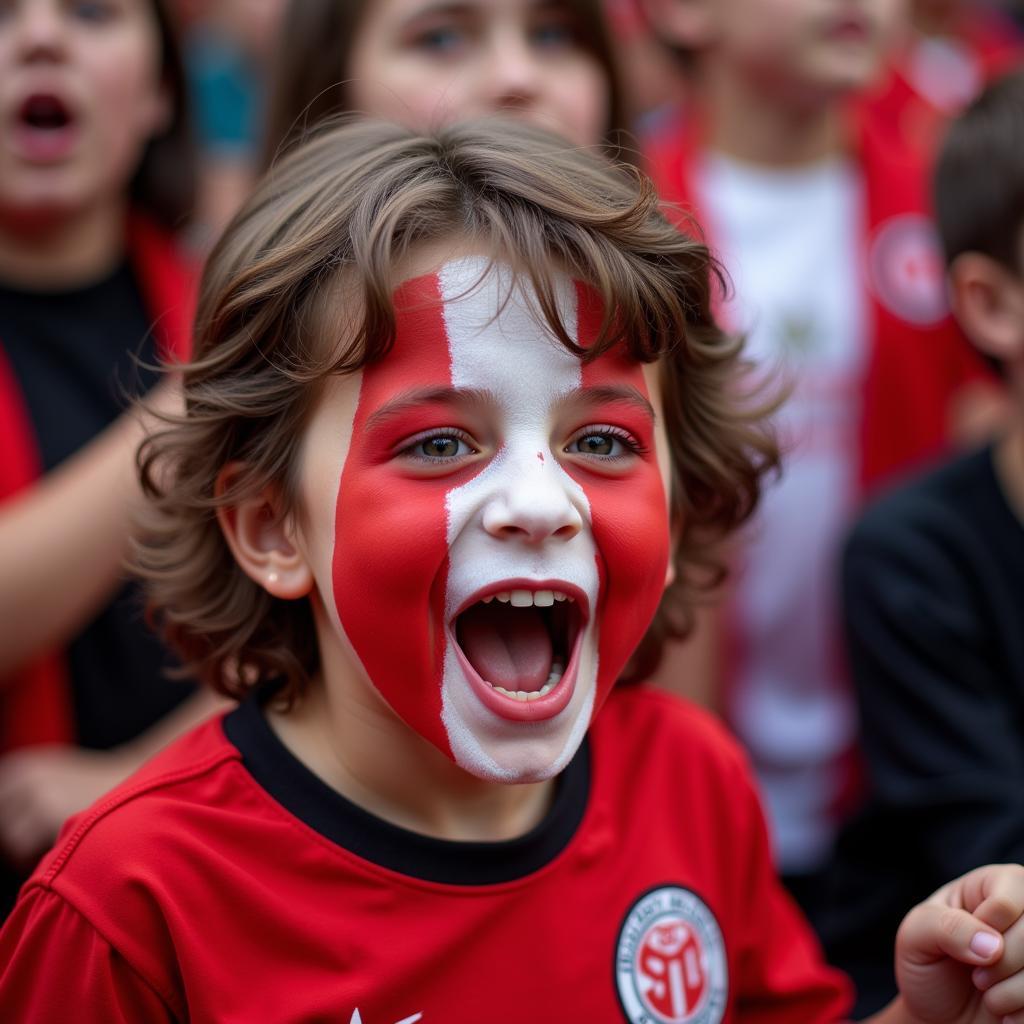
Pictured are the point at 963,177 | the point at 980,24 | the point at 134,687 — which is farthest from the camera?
the point at 980,24

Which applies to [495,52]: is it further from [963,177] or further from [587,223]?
[587,223]

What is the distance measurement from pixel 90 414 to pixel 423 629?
4.13ft

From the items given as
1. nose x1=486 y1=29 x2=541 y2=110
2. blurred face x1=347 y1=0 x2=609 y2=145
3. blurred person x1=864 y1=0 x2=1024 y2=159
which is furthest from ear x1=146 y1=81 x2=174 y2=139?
blurred person x1=864 y1=0 x2=1024 y2=159

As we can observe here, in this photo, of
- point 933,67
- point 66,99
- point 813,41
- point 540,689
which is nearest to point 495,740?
point 540,689

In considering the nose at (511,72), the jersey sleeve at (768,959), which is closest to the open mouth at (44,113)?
the nose at (511,72)

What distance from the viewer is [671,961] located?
5.33ft

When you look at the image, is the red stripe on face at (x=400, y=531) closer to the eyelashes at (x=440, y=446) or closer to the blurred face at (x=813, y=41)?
the eyelashes at (x=440, y=446)

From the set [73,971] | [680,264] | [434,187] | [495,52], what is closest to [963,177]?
[495,52]

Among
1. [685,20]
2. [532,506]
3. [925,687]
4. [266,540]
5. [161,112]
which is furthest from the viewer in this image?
[685,20]

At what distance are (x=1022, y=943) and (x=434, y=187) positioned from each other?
101 centimetres

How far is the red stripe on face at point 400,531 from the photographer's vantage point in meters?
1.39

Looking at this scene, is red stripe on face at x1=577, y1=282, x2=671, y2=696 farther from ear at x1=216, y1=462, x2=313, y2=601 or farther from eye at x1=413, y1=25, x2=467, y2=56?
eye at x1=413, y1=25, x2=467, y2=56

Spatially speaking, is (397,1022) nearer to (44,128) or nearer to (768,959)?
(768,959)

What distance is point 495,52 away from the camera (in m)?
2.60
